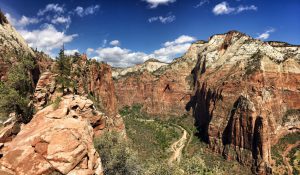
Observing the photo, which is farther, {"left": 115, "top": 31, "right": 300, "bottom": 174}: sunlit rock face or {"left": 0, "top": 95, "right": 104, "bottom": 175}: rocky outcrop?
{"left": 115, "top": 31, "right": 300, "bottom": 174}: sunlit rock face

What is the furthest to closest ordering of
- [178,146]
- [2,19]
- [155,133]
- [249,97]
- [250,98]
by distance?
[155,133] → [178,146] → [249,97] → [250,98] → [2,19]

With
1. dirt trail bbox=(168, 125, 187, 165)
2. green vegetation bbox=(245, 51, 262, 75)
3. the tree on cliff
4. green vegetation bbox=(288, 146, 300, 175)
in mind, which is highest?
green vegetation bbox=(245, 51, 262, 75)

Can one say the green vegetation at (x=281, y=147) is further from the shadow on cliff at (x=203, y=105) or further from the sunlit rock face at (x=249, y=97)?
the shadow on cliff at (x=203, y=105)

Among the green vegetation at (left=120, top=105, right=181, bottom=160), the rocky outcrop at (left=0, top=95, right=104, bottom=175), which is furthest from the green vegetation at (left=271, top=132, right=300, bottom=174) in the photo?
the rocky outcrop at (left=0, top=95, right=104, bottom=175)

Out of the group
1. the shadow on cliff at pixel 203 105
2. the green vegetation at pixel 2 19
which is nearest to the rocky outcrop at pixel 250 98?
the shadow on cliff at pixel 203 105

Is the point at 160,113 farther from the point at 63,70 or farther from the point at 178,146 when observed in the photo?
the point at 63,70

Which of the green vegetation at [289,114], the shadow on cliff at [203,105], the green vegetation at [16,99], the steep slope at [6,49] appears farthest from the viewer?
the shadow on cliff at [203,105]

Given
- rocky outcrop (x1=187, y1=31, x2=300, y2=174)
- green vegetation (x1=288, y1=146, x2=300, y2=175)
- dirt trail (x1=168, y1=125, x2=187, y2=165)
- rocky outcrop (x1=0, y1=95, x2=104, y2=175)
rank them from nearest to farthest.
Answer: rocky outcrop (x1=0, y1=95, x2=104, y2=175) < green vegetation (x1=288, y1=146, x2=300, y2=175) < rocky outcrop (x1=187, y1=31, x2=300, y2=174) < dirt trail (x1=168, y1=125, x2=187, y2=165)

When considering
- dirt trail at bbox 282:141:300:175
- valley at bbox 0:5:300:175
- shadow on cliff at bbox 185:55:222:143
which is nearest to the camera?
valley at bbox 0:5:300:175

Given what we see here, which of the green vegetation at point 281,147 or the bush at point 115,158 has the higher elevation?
the bush at point 115,158

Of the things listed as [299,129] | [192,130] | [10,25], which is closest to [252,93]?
[299,129]

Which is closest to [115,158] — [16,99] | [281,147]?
[16,99]

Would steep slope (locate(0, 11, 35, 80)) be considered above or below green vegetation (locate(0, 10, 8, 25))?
below

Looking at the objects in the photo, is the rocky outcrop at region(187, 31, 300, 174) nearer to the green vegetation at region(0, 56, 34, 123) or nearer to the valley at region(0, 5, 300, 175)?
the valley at region(0, 5, 300, 175)
